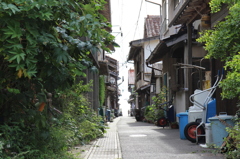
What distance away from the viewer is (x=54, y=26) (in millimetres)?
5902

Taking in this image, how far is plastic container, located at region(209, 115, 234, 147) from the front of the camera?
9148 mm

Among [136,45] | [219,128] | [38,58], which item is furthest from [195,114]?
[136,45]

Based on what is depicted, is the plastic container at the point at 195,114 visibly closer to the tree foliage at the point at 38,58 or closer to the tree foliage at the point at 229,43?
the tree foliage at the point at 229,43

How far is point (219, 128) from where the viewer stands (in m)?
Answer: 9.34

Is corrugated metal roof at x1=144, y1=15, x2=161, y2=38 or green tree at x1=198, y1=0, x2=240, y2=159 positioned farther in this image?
corrugated metal roof at x1=144, y1=15, x2=161, y2=38

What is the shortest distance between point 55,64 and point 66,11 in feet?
2.89

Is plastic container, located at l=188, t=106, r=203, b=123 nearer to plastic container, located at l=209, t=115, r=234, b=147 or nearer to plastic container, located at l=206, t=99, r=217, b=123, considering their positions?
plastic container, located at l=206, t=99, r=217, b=123

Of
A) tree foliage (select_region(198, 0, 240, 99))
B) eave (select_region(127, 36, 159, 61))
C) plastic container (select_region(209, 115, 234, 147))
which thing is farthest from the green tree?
eave (select_region(127, 36, 159, 61))

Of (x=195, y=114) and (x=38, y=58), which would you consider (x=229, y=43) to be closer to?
(x=38, y=58)

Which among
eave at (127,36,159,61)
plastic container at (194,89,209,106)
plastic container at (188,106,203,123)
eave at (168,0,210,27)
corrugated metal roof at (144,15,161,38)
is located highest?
corrugated metal roof at (144,15,161,38)

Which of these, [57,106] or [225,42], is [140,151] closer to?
[57,106]

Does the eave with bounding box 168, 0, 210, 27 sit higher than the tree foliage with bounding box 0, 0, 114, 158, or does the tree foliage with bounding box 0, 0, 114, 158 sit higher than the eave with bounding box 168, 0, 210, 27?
the eave with bounding box 168, 0, 210, 27

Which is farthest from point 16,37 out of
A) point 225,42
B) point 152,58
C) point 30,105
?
point 152,58

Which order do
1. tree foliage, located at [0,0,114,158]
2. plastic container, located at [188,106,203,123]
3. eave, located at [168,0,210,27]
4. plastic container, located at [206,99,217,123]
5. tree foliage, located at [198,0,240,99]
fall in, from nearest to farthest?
tree foliage, located at [0,0,114,158] → tree foliage, located at [198,0,240,99] → plastic container, located at [206,99,217,123] → plastic container, located at [188,106,203,123] → eave, located at [168,0,210,27]
